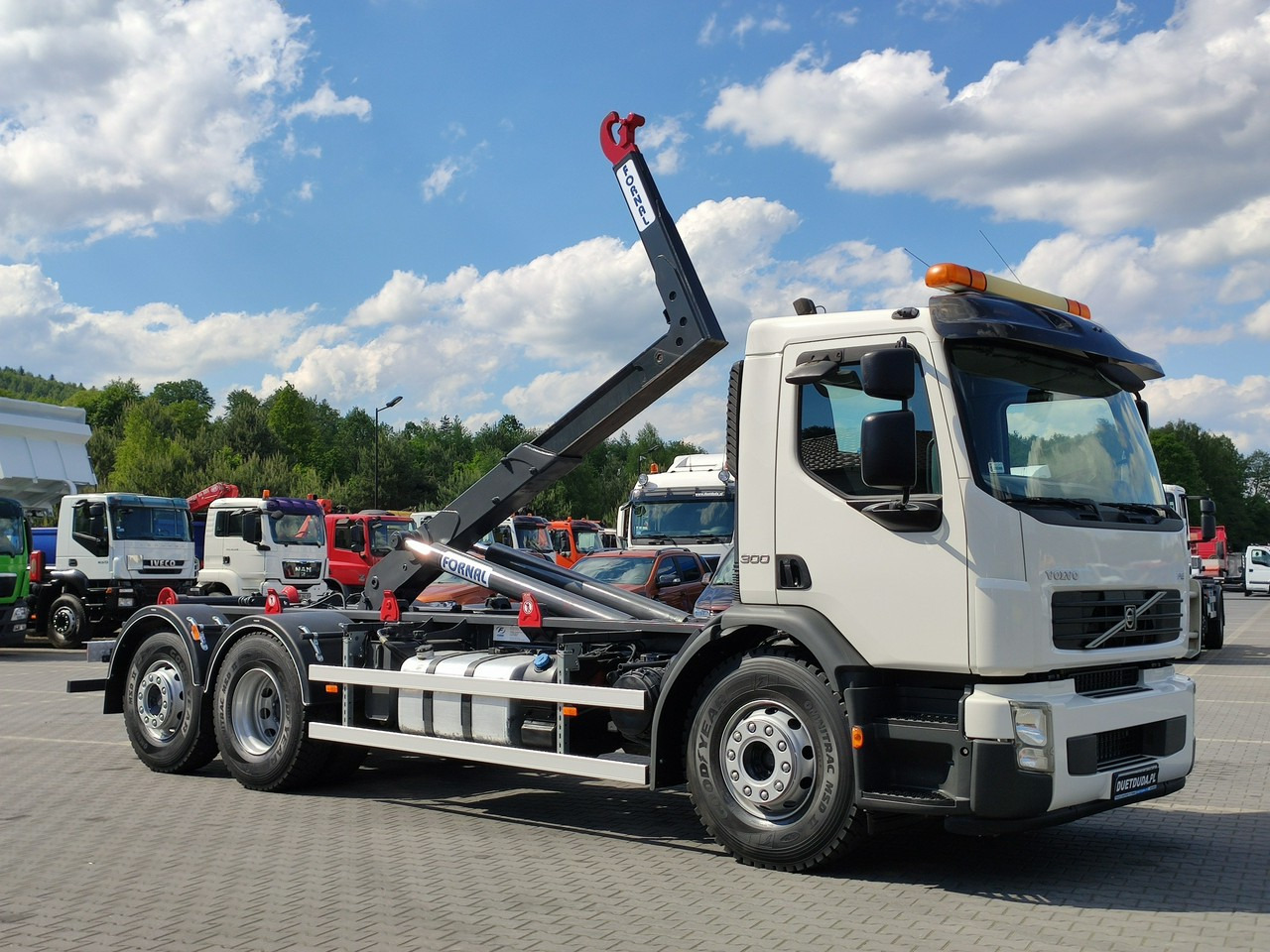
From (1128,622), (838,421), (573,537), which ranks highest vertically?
(573,537)

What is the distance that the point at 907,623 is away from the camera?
6.07m

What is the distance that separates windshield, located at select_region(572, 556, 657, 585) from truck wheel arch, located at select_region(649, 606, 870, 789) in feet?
36.1

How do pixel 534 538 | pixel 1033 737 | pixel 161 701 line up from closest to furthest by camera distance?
pixel 1033 737 → pixel 161 701 → pixel 534 538

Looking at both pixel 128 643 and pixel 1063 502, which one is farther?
pixel 128 643

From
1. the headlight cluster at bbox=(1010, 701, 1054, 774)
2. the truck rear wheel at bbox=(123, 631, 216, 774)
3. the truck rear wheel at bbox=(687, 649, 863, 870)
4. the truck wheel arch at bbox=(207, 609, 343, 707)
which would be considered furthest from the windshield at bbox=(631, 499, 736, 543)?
the headlight cluster at bbox=(1010, 701, 1054, 774)

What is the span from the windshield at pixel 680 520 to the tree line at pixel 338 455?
18385mm

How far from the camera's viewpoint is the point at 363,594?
32.0ft

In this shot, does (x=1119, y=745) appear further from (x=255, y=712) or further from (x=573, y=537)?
(x=573, y=537)

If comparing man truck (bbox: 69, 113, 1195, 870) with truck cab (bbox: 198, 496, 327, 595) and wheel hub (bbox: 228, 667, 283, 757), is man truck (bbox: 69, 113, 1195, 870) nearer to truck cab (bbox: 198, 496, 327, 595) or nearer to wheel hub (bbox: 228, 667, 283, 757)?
wheel hub (bbox: 228, 667, 283, 757)

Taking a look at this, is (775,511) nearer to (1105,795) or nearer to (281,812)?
(1105,795)

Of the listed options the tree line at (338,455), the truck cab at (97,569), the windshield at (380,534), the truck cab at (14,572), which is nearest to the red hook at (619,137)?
the truck cab at (14,572)

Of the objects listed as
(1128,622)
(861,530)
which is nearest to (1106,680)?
(1128,622)

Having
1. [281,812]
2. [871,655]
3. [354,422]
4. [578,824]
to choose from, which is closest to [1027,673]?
[871,655]

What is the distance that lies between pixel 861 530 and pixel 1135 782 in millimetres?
1860
